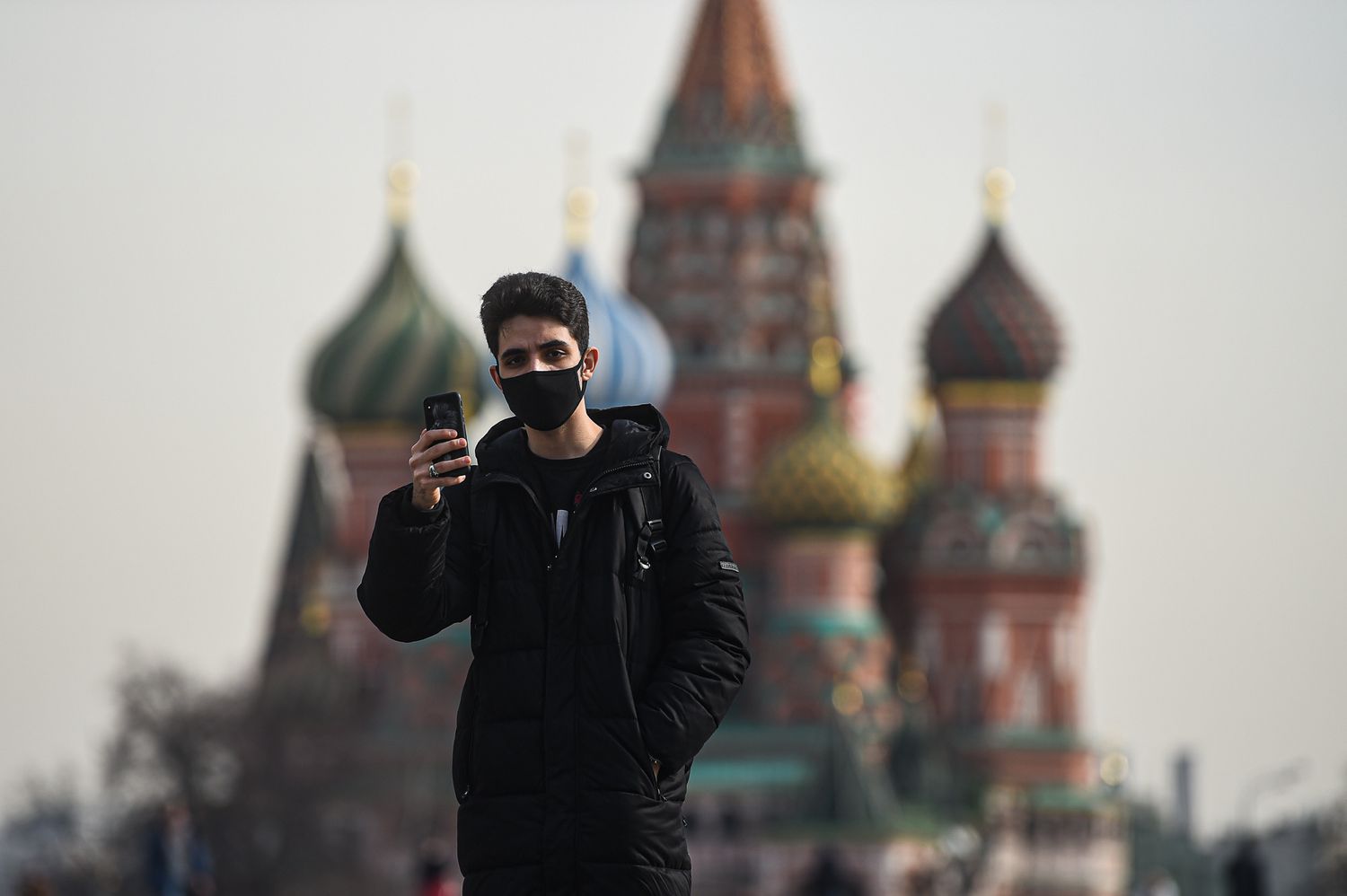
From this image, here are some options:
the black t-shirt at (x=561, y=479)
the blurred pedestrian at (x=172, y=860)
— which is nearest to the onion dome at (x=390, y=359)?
the blurred pedestrian at (x=172, y=860)

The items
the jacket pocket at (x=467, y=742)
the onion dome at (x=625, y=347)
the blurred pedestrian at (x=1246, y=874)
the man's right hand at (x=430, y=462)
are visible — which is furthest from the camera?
the onion dome at (x=625, y=347)

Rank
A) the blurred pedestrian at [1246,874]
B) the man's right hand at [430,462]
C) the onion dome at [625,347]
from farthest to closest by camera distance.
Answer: the onion dome at [625,347]
the blurred pedestrian at [1246,874]
the man's right hand at [430,462]

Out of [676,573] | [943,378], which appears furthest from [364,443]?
[676,573]

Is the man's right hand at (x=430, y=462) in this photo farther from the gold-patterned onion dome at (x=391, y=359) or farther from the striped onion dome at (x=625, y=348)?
the gold-patterned onion dome at (x=391, y=359)

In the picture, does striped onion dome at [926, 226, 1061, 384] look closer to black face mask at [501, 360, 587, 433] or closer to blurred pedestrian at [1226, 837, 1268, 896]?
blurred pedestrian at [1226, 837, 1268, 896]

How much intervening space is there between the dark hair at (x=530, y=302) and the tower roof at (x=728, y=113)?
5729 cm

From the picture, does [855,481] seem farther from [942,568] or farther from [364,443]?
[364,443]

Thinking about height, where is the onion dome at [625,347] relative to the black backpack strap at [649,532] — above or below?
above

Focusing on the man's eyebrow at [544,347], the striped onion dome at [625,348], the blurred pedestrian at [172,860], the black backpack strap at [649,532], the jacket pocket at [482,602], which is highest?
the striped onion dome at [625,348]

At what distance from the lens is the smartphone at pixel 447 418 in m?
7.96

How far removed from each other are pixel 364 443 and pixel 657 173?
20.2 feet

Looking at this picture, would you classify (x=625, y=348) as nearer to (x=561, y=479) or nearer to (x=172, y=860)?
(x=172, y=860)

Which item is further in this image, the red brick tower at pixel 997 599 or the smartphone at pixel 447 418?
the red brick tower at pixel 997 599

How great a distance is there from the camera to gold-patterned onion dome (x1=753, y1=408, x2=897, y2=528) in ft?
205
